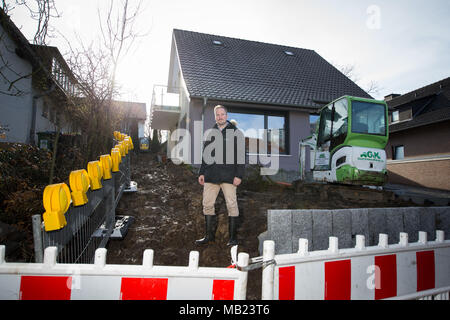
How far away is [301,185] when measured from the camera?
26.7 ft

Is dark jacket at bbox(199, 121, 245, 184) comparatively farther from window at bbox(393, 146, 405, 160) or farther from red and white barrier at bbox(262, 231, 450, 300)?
window at bbox(393, 146, 405, 160)

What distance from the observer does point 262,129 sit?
11.5 metres

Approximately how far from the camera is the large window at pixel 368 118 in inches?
275

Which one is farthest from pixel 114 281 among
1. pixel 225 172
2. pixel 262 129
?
pixel 262 129

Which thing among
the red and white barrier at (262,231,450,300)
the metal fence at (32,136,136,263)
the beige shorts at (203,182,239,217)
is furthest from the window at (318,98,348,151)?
the metal fence at (32,136,136,263)

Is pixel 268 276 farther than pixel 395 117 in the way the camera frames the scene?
No

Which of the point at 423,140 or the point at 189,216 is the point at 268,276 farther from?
the point at 423,140

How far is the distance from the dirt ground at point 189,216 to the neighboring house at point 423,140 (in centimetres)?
786

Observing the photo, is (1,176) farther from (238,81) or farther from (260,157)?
(238,81)

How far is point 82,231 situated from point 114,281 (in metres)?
1.42

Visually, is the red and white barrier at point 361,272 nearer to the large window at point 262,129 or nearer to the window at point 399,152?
A: the large window at point 262,129

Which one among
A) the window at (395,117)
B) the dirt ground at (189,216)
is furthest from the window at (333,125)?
the window at (395,117)

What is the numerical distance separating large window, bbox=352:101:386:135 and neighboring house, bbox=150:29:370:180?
4.02 metres

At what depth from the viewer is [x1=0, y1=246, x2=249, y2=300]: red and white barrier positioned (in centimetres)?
124
